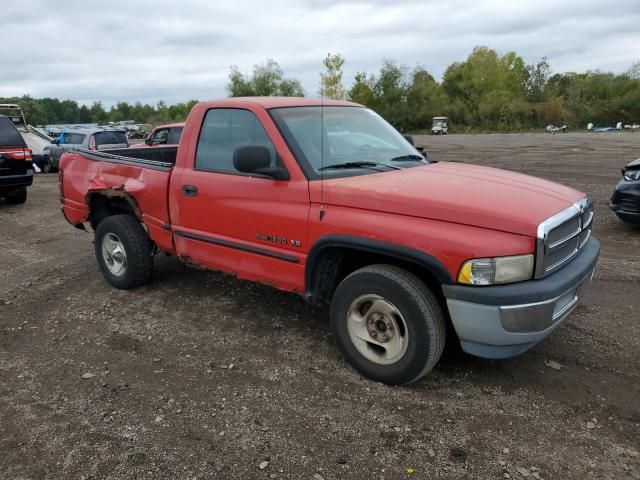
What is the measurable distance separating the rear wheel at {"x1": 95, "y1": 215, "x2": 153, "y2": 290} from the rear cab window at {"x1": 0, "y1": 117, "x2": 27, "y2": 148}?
6.27 m

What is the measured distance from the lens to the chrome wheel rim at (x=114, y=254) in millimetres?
5266

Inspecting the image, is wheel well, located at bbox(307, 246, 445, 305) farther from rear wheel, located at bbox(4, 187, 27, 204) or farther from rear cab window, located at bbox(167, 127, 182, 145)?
rear wheel, located at bbox(4, 187, 27, 204)

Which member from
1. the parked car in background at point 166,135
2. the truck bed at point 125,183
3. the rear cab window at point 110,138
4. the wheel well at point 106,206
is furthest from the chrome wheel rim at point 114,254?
the rear cab window at point 110,138

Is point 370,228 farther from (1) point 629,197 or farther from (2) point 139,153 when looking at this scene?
(1) point 629,197

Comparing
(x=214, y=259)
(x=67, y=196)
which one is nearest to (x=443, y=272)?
(x=214, y=259)

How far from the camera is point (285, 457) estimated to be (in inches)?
108

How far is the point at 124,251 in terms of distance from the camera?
5.16 metres

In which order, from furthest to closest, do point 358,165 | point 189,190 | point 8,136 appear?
point 8,136 < point 189,190 < point 358,165

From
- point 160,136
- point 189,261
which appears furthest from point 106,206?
point 160,136

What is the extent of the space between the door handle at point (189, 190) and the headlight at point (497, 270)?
93.9 inches

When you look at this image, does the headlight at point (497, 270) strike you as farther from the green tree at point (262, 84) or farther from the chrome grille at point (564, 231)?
the green tree at point (262, 84)

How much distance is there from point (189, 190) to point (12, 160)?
25.3 feet

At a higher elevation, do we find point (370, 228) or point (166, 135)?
point (166, 135)

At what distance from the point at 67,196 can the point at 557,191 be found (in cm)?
512
